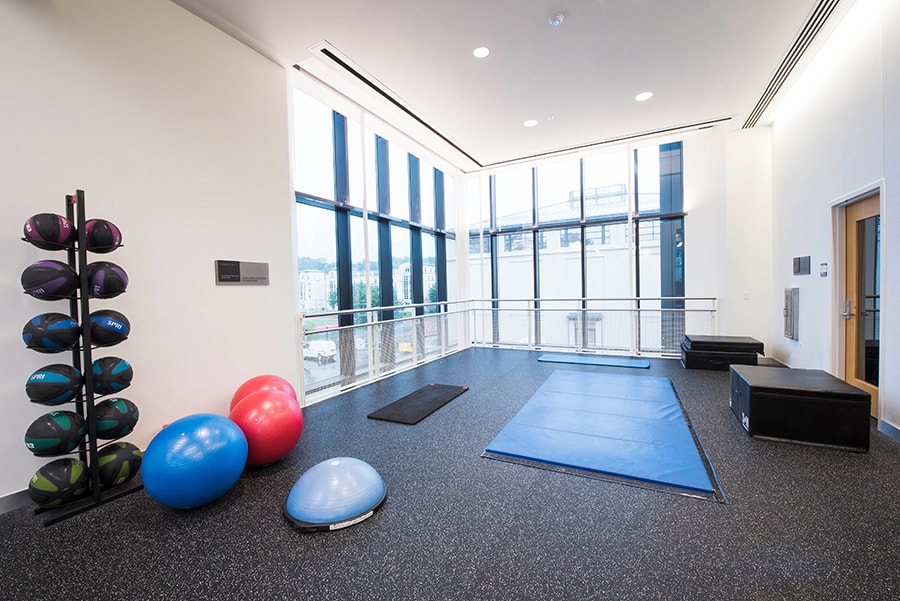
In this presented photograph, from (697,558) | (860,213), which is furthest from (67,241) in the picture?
(860,213)

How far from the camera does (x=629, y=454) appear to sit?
98.9 inches

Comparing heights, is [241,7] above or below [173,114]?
above

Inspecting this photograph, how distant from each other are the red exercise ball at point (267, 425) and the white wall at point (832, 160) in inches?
173

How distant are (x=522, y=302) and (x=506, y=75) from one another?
3970mm

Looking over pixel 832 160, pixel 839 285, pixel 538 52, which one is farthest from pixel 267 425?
pixel 832 160

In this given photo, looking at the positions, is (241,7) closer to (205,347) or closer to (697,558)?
(205,347)

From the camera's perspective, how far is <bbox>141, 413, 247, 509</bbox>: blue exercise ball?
189 centimetres

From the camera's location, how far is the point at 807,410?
2609 mm

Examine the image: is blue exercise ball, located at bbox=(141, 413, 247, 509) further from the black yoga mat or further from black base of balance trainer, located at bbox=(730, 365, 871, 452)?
black base of balance trainer, located at bbox=(730, 365, 871, 452)

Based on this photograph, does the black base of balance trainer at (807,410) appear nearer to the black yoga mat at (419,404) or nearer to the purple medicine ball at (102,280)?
the black yoga mat at (419,404)

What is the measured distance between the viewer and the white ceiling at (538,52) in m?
2.96

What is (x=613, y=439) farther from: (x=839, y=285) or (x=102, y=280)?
(x=102, y=280)

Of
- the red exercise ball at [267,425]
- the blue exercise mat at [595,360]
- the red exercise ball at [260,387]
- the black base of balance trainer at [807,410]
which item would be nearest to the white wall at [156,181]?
the red exercise ball at [260,387]

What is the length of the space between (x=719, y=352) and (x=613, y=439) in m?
→ 3.12
